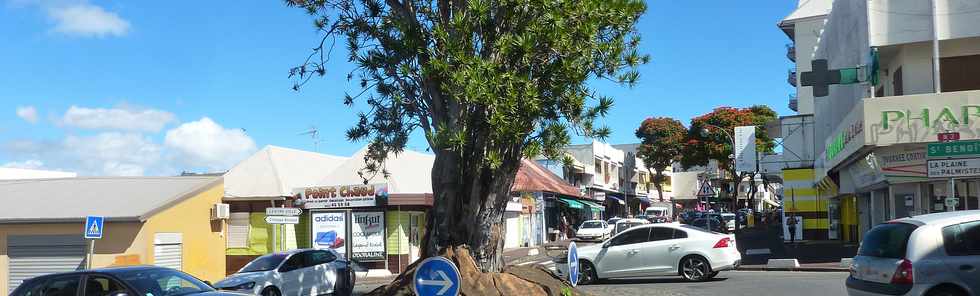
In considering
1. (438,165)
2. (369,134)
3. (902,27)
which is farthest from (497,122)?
(902,27)

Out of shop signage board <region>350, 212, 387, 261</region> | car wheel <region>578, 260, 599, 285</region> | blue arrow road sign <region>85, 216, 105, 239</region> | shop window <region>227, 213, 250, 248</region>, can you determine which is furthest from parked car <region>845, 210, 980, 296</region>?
shop window <region>227, 213, 250, 248</region>

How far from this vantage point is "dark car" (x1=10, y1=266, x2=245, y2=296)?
10477 mm

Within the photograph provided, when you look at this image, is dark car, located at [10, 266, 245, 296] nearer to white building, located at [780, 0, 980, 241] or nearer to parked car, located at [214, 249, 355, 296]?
parked car, located at [214, 249, 355, 296]

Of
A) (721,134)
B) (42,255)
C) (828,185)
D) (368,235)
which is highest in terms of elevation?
(721,134)

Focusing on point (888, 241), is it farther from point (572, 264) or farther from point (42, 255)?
point (42, 255)

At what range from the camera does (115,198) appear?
25.4 meters

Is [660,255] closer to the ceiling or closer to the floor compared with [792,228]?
closer to the ceiling

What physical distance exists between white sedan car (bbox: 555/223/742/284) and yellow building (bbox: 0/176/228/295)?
1179cm

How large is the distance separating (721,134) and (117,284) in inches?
2190

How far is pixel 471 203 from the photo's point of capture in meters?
11.8

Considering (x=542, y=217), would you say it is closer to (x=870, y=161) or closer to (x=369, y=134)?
(x=870, y=161)

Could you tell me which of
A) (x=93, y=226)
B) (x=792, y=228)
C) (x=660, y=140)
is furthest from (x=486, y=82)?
(x=660, y=140)

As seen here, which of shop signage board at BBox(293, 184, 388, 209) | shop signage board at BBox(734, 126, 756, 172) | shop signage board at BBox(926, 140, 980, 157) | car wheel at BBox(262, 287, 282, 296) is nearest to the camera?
shop signage board at BBox(926, 140, 980, 157)

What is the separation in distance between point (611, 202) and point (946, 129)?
184 ft
